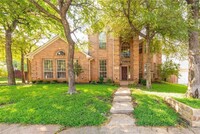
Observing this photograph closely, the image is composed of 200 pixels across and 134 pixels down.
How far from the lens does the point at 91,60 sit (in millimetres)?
18391

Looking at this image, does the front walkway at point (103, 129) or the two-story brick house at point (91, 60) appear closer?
the front walkway at point (103, 129)

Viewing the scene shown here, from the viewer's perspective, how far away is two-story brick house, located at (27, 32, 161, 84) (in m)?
17.8

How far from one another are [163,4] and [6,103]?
11.4m

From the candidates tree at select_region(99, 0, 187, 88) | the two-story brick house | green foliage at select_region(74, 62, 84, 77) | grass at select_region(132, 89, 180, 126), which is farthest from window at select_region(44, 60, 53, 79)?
grass at select_region(132, 89, 180, 126)

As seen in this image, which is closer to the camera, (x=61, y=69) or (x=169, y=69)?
(x=61, y=69)

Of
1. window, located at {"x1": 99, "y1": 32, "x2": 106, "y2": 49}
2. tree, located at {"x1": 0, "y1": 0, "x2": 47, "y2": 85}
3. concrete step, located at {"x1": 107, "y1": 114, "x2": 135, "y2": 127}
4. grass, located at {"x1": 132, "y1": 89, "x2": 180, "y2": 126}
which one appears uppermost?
tree, located at {"x1": 0, "y1": 0, "x2": 47, "y2": 85}

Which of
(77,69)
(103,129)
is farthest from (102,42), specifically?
(103,129)

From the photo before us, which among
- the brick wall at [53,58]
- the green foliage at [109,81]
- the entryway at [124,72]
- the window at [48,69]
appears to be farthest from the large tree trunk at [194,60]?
the window at [48,69]

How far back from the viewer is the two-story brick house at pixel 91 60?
1784cm

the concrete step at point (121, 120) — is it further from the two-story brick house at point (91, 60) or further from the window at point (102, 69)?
the window at point (102, 69)

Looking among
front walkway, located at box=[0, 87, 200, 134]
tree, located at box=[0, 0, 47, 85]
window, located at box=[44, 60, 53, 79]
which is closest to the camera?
front walkway, located at box=[0, 87, 200, 134]

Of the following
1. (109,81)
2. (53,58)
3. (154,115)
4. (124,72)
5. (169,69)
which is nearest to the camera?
(154,115)

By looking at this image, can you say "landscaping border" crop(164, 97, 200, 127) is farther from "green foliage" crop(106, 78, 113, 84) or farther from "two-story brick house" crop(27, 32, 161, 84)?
"two-story brick house" crop(27, 32, 161, 84)

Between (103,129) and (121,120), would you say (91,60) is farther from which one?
(103,129)
